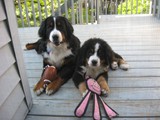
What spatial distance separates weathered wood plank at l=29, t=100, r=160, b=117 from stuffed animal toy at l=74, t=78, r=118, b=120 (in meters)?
0.06

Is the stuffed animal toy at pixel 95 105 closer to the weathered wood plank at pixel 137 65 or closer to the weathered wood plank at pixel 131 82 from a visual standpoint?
the weathered wood plank at pixel 131 82

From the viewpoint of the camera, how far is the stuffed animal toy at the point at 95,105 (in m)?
1.77

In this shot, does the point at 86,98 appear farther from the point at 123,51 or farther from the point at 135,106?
the point at 123,51

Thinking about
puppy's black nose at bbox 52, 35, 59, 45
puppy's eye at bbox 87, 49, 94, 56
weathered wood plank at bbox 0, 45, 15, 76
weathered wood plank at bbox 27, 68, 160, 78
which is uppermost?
weathered wood plank at bbox 0, 45, 15, 76

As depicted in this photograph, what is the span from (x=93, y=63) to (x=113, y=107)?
1.54ft

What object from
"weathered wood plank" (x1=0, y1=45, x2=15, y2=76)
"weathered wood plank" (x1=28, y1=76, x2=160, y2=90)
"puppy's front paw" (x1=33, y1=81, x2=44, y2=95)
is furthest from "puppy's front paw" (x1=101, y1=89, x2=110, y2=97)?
"weathered wood plank" (x1=0, y1=45, x2=15, y2=76)

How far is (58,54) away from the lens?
262cm

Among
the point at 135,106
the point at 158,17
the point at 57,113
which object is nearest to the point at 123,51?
the point at 135,106

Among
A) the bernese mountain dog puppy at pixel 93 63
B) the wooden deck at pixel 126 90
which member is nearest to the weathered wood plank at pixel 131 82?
the wooden deck at pixel 126 90

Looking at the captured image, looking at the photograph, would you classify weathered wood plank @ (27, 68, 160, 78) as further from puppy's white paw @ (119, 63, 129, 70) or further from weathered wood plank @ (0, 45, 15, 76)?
weathered wood plank @ (0, 45, 15, 76)

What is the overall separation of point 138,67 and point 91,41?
784 mm

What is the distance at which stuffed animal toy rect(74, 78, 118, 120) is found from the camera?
1.77 meters

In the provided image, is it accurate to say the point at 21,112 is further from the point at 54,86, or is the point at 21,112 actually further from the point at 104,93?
the point at 104,93

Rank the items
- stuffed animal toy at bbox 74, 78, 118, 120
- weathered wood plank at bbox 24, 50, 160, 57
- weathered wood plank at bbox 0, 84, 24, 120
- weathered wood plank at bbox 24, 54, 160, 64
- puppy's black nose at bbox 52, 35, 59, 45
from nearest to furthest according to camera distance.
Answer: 1. weathered wood plank at bbox 0, 84, 24, 120
2. stuffed animal toy at bbox 74, 78, 118, 120
3. puppy's black nose at bbox 52, 35, 59, 45
4. weathered wood plank at bbox 24, 54, 160, 64
5. weathered wood plank at bbox 24, 50, 160, 57
